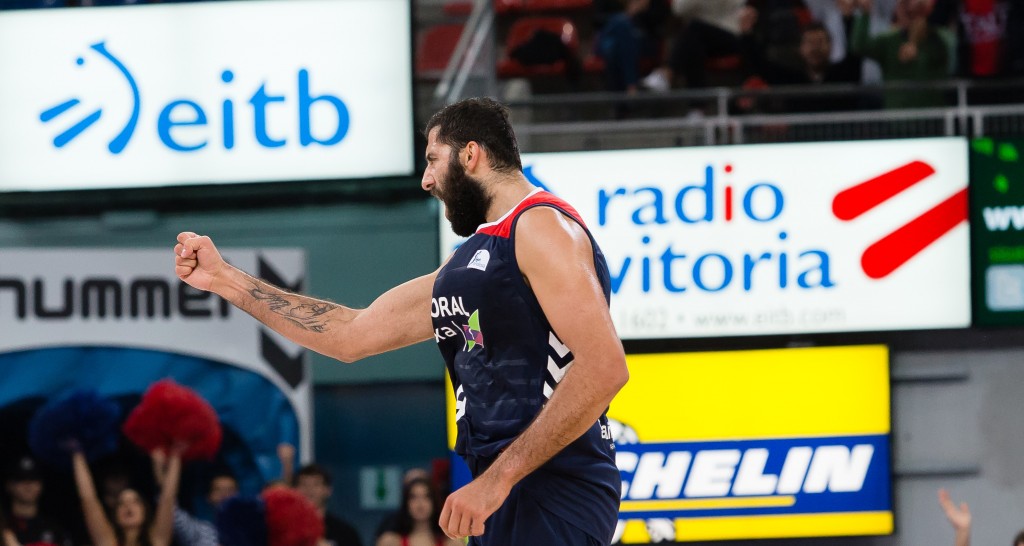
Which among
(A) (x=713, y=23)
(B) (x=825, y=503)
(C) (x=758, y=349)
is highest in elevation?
(A) (x=713, y=23)

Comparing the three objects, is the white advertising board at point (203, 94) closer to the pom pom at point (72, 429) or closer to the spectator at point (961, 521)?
the pom pom at point (72, 429)

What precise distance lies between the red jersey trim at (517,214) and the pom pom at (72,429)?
512 centimetres

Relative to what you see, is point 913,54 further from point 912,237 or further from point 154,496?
point 154,496

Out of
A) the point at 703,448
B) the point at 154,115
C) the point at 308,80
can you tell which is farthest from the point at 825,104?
the point at 154,115

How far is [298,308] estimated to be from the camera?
3.88 m

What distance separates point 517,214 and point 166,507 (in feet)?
16.3

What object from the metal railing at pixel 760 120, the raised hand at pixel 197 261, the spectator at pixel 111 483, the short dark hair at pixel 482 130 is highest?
the metal railing at pixel 760 120

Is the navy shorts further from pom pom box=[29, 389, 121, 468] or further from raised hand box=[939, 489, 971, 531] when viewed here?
raised hand box=[939, 489, 971, 531]

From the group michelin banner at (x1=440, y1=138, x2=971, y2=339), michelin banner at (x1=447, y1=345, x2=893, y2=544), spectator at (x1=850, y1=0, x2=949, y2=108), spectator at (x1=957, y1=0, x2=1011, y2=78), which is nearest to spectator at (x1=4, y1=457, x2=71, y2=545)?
michelin banner at (x1=447, y1=345, x2=893, y2=544)

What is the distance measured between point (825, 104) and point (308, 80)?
3733 millimetres

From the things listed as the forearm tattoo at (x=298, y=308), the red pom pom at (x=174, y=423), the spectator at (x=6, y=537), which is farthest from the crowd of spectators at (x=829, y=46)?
the forearm tattoo at (x=298, y=308)

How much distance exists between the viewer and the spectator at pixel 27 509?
750 cm

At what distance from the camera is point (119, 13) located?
9938 mm

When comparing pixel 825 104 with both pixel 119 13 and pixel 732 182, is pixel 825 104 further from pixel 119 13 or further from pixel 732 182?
pixel 119 13
